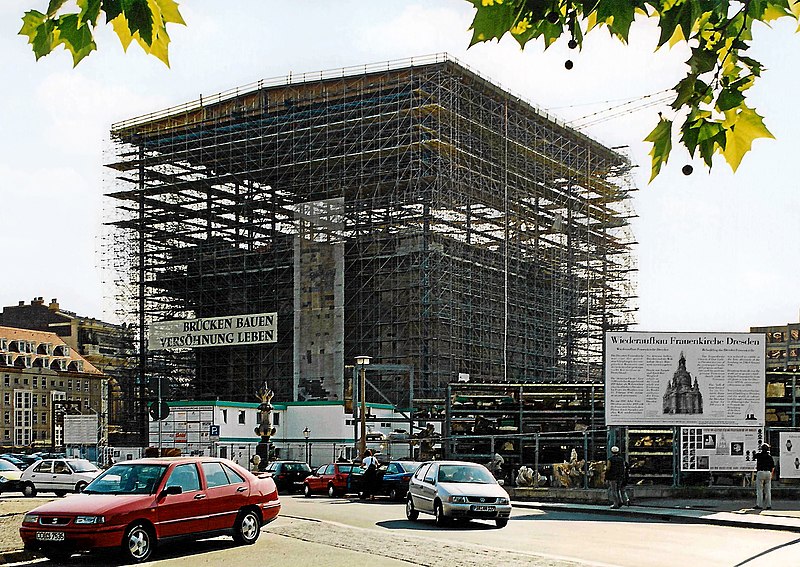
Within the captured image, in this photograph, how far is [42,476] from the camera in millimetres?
39688

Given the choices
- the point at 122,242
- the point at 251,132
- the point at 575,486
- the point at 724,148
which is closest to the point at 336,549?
the point at 724,148

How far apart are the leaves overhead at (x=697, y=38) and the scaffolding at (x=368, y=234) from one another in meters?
55.2

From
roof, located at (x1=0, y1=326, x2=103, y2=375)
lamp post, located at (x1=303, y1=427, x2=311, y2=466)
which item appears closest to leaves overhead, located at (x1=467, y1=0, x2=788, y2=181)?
lamp post, located at (x1=303, y1=427, x2=311, y2=466)

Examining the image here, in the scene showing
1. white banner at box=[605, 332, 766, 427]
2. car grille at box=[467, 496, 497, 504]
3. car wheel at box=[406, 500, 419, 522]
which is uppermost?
white banner at box=[605, 332, 766, 427]

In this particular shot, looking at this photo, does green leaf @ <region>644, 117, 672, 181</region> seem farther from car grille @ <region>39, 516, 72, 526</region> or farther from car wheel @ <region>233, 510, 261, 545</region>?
car wheel @ <region>233, 510, 261, 545</region>

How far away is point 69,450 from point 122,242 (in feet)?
51.4

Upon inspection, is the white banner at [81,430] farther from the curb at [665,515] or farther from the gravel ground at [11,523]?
the curb at [665,515]

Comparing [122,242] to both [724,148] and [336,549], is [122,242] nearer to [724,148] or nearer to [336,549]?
[336,549]

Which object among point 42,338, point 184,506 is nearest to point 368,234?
point 184,506

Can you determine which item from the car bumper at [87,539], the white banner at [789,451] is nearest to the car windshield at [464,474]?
the car bumper at [87,539]

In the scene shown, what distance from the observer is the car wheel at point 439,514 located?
22375 millimetres

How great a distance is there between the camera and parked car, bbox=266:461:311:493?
41.3 meters

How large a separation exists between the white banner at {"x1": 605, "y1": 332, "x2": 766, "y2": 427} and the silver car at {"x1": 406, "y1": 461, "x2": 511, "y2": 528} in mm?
8067

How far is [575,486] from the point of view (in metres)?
33.8
